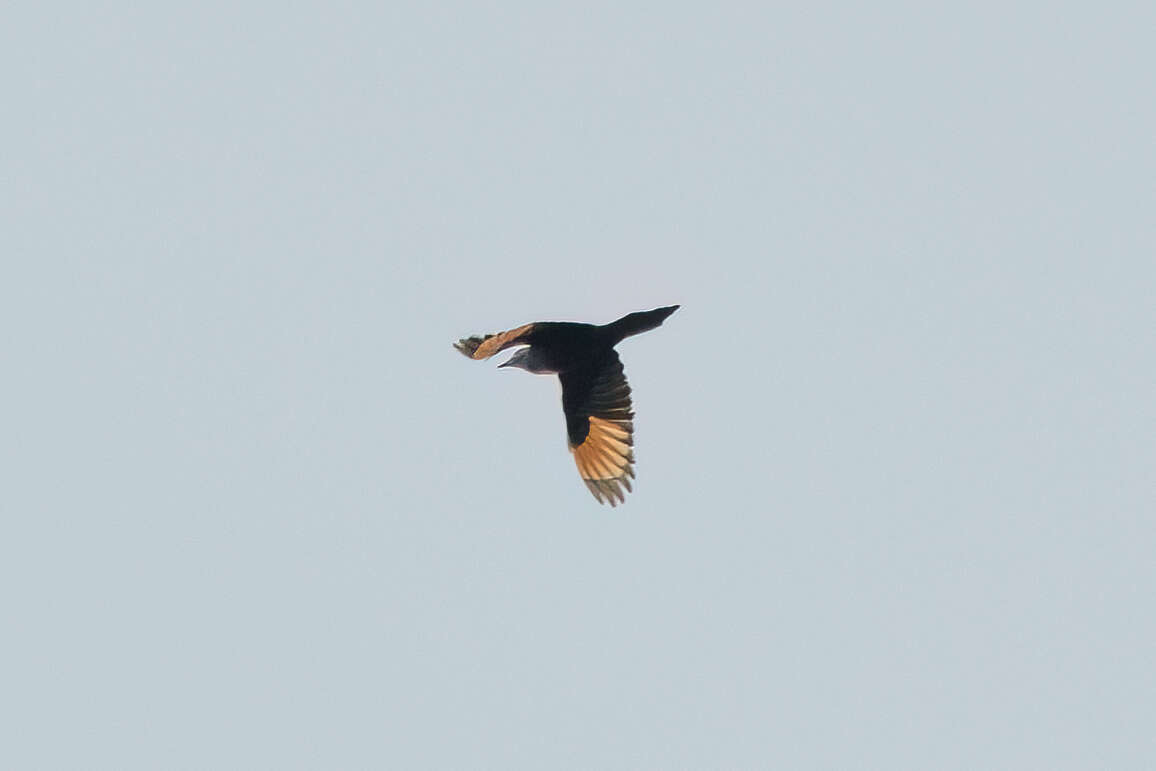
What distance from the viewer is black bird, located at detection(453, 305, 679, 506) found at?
21.5 meters

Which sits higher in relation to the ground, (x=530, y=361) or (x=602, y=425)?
(x=530, y=361)

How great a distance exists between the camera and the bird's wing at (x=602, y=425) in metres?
21.5

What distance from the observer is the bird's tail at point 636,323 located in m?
22.0

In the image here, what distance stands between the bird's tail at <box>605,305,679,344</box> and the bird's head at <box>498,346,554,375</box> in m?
0.90

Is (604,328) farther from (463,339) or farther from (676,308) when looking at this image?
(463,339)

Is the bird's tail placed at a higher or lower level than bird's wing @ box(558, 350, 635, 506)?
higher

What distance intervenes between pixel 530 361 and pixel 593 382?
2.82 feet

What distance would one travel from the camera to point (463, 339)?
24375mm

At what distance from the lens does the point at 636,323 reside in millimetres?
21969

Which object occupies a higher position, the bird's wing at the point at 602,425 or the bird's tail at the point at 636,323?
the bird's tail at the point at 636,323

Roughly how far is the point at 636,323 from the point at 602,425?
1.35 metres

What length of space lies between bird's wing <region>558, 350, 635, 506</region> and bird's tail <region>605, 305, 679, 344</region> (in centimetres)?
29

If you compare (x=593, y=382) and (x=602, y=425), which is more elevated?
(x=593, y=382)

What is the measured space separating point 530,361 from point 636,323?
138 centimetres
